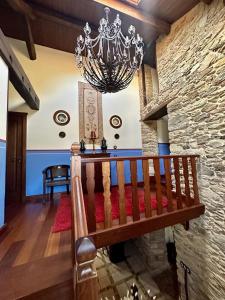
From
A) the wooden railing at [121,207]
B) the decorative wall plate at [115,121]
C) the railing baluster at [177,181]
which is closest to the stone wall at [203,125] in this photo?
the wooden railing at [121,207]

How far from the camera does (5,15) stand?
3.54 metres

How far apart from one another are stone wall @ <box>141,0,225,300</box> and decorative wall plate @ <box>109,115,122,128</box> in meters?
2.07

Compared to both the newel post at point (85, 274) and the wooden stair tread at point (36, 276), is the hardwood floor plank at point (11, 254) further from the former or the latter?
the newel post at point (85, 274)

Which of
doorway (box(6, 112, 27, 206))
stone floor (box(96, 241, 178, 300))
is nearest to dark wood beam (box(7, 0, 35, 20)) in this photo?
doorway (box(6, 112, 27, 206))

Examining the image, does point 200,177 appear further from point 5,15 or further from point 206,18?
point 5,15

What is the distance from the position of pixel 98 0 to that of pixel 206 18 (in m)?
1.84

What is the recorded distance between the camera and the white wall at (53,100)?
414 centimetres

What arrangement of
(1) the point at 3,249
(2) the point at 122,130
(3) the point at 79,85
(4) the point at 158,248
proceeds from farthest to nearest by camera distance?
1. (2) the point at 122,130
2. (3) the point at 79,85
3. (4) the point at 158,248
4. (1) the point at 3,249

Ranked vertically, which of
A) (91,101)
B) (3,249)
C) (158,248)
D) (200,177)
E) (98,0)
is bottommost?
(158,248)

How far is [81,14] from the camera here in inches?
129

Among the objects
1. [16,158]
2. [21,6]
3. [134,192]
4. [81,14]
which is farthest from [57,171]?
[81,14]

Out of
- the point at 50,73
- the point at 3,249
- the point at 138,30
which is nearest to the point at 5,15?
the point at 50,73

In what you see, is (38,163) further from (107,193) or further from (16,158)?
(107,193)

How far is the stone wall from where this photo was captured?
7.84 ft
